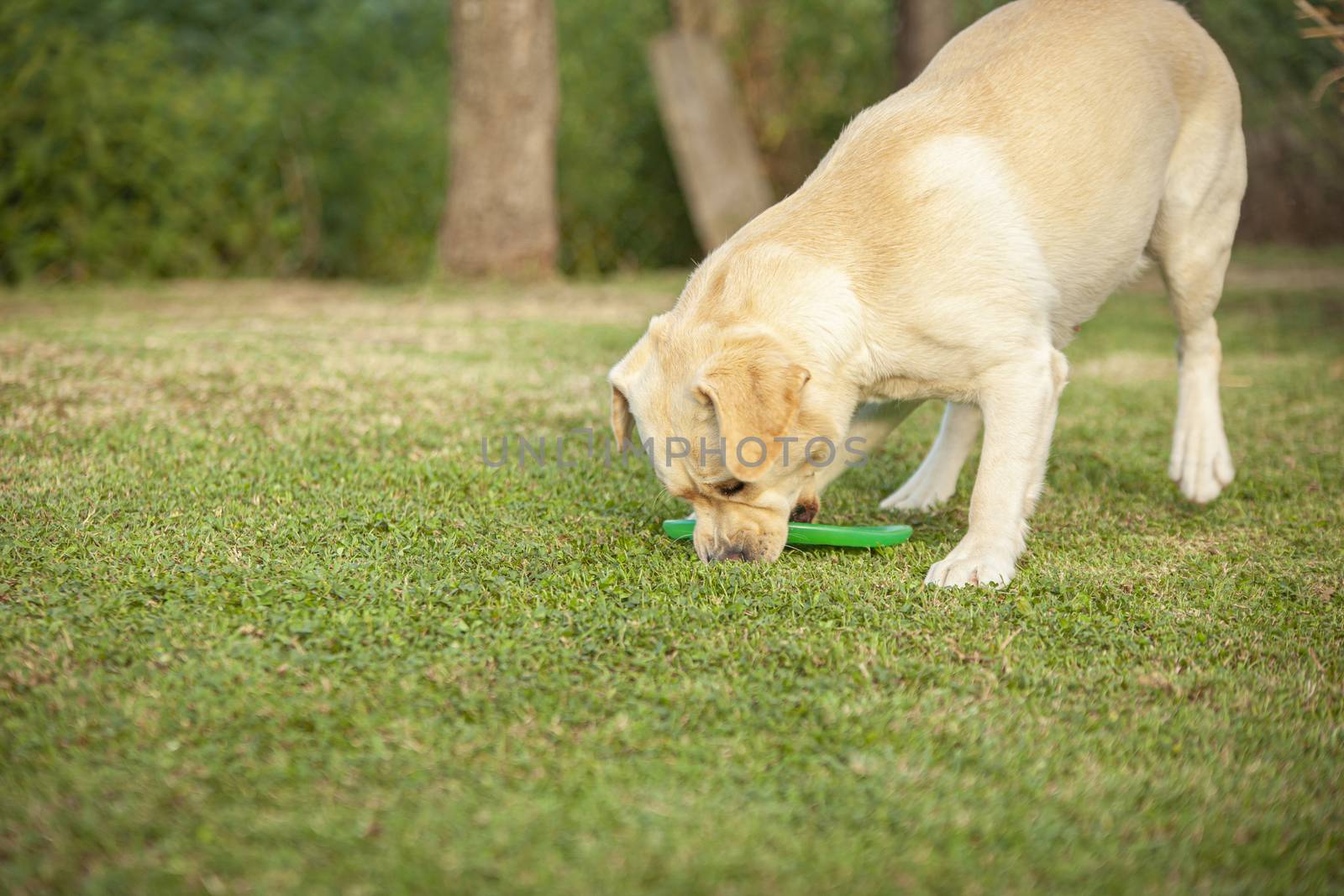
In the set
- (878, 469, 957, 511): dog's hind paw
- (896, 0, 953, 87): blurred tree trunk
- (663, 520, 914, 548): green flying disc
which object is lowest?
(878, 469, 957, 511): dog's hind paw

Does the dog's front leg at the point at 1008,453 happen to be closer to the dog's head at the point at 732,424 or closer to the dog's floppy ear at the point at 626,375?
the dog's head at the point at 732,424

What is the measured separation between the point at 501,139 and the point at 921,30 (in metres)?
3.57

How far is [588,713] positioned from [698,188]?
930cm

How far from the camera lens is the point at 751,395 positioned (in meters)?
3.19

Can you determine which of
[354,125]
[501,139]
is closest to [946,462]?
[501,139]

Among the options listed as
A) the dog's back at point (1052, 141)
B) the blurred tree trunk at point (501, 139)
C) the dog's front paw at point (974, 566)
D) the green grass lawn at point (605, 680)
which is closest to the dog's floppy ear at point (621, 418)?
the green grass lawn at point (605, 680)

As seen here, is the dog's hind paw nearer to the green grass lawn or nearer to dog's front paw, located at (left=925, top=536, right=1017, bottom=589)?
the green grass lawn

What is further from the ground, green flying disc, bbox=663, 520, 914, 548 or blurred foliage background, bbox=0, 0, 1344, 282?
blurred foliage background, bbox=0, 0, 1344, 282

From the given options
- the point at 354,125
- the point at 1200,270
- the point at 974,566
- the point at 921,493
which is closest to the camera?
the point at 974,566

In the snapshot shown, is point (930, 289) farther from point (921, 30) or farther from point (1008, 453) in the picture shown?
point (921, 30)

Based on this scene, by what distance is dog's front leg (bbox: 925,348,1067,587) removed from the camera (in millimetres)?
3484

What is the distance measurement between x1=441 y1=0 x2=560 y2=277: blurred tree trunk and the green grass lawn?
17.0 feet

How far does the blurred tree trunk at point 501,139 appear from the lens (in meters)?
9.61

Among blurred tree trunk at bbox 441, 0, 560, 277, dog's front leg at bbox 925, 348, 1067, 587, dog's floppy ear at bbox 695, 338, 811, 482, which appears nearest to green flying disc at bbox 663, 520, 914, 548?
dog's front leg at bbox 925, 348, 1067, 587
